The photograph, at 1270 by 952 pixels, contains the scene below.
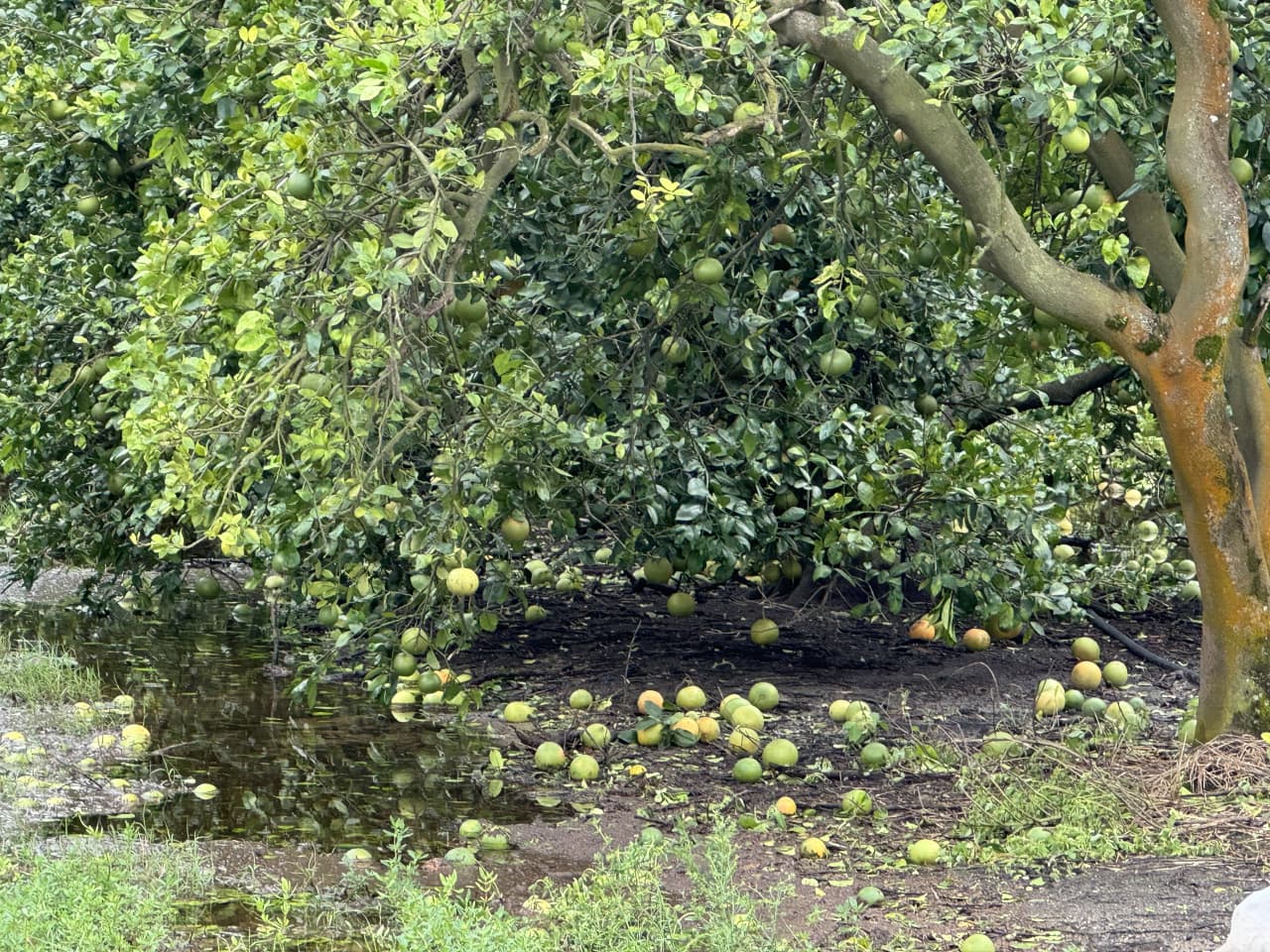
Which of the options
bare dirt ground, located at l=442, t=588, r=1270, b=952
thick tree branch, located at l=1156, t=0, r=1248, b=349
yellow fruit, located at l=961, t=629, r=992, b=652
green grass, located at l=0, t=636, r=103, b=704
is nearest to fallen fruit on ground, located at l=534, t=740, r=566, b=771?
bare dirt ground, located at l=442, t=588, r=1270, b=952

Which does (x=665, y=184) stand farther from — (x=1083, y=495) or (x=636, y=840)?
(x=1083, y=495)

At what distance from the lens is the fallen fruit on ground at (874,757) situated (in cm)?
A: 641

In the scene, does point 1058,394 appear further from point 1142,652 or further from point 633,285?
point 633,285

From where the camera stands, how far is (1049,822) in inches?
213

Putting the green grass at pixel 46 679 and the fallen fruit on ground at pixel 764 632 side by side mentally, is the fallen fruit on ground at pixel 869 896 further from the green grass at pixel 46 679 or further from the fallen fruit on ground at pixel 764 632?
the green grass at pixel 46 679

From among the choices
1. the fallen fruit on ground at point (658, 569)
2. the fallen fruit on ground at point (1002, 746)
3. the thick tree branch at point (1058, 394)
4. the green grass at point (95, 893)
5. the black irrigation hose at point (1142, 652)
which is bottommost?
the green grass at point (95, 893)

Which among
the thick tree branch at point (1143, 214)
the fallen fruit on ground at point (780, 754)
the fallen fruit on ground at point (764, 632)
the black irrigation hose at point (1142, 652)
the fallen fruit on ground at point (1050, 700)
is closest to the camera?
the thick tree branch at point (1143, 214)

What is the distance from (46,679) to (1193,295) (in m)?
5.61

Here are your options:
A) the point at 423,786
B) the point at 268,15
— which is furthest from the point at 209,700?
the point at 268,15

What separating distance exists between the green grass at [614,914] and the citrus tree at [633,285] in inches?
39.5

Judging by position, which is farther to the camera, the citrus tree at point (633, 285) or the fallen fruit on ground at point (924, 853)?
the fallen fruit on ground at point (924, 853)

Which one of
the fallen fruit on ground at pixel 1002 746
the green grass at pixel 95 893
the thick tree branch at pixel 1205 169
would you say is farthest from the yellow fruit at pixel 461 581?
the thick tree branch at pixel 1205 169

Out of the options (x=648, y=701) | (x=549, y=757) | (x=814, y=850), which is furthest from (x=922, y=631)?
(x=814, y=850)

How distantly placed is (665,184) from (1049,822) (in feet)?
8.20
